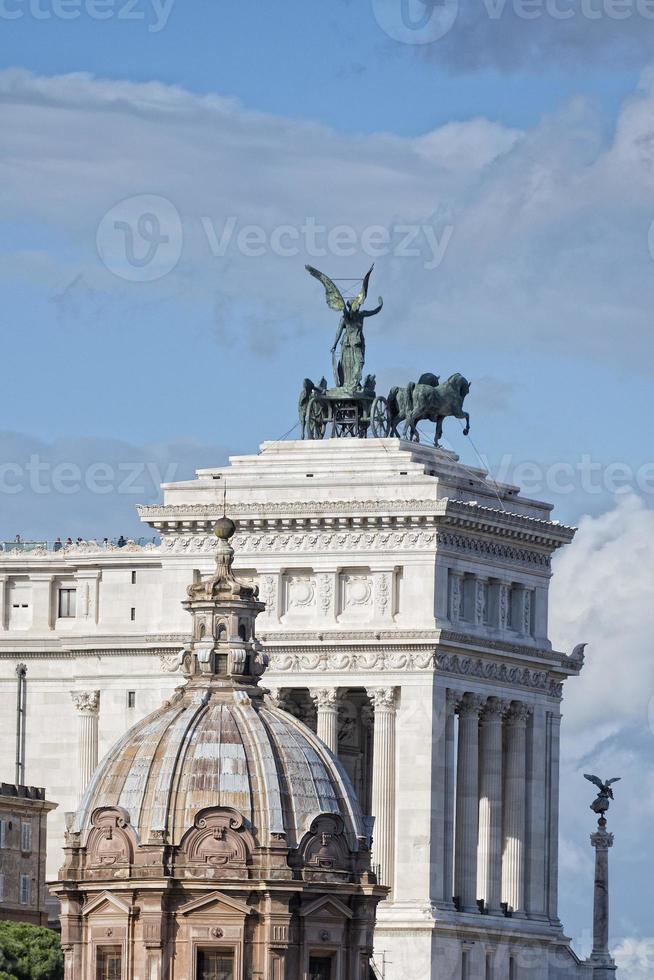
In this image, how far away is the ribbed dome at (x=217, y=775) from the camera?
15362 cm

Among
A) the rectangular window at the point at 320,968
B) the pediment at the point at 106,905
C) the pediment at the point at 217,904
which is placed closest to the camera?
the pediment at the point at 217,904

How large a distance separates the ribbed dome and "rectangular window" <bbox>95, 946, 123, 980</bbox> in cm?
345

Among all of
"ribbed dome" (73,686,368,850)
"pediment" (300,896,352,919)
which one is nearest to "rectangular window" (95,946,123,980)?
"ribbed dome" (73,686,368,850)

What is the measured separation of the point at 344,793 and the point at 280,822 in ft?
11.9

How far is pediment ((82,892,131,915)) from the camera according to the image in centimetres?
15375

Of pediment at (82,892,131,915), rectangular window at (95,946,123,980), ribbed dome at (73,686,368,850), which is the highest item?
ribbed dome at (73,686,368,850)

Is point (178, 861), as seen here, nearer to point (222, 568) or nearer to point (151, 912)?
point (151, 912)

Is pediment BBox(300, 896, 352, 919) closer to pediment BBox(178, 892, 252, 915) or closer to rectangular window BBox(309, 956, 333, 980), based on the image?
rectangular window BBox(309, 956, 333, 980)

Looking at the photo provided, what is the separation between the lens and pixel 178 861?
153 m


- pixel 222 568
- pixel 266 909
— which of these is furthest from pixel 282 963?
pixel 222 568

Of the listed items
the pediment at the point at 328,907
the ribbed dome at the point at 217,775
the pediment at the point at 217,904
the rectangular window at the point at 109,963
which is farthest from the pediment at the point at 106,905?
the pediment at the point at 328,907

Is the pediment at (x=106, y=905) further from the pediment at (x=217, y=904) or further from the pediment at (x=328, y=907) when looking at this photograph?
the pediment at (x=328, y=907)

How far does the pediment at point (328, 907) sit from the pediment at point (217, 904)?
84.1 inches

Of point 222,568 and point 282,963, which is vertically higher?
point 222,568
